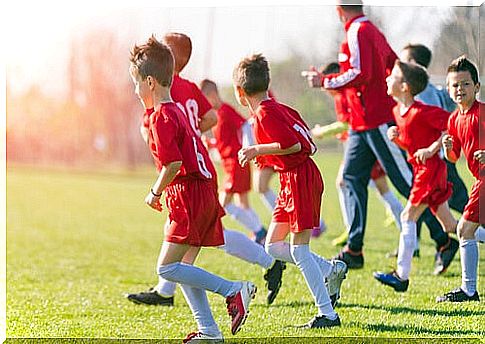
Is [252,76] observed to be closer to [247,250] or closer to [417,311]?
[247,250]

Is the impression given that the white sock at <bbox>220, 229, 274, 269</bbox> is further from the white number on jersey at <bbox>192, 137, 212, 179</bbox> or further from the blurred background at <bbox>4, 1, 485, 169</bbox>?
the blurred background at <bbox>4, 1, 485, 169</bbox>

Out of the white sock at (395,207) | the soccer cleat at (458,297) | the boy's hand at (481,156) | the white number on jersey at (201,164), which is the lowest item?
the soccer cleat at (458,297)

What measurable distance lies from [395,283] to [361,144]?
1118 mm

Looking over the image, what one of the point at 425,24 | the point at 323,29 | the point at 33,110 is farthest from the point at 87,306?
the point at 33,110

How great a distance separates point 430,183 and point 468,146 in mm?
516

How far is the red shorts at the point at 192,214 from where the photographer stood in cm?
435

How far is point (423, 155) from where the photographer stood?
5.43m

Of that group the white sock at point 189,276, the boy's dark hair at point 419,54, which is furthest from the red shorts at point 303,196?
the boy's dark hair at point 419,54

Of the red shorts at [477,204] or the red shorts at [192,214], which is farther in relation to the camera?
the red shorts at [477,204]

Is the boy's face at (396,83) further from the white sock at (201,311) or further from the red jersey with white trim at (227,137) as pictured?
the red jersey with white trim at (227,137)

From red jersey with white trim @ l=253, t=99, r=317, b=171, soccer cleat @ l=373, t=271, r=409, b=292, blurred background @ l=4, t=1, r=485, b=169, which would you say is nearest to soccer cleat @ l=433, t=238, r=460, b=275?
soccer cleat @ l=373, t=271, r=409, b=292

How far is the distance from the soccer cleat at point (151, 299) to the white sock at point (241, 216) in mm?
2432

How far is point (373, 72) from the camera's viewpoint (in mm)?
6141

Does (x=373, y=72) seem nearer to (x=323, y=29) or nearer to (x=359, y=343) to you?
(x=359, y=343)
